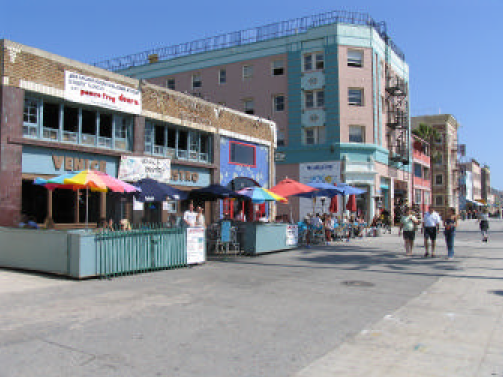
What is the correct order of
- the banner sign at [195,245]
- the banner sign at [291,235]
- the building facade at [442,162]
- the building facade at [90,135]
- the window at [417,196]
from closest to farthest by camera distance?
1. the banner sign at [195,245]
2. the building facade at [90,135]
3. the banner sign at [291,235]
4. the window at [417,196]
5. the building facade at [442,162]

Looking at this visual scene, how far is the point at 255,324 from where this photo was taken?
6.26 m

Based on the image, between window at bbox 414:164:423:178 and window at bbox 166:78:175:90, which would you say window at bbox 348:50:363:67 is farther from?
window at bbox 414:164:423:178

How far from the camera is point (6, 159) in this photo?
13070 mm

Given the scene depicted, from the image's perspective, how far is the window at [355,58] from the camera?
1273 inches

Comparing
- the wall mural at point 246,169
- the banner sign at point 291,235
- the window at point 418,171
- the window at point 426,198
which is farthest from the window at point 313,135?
the window at point 426,198

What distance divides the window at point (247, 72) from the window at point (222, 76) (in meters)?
1.66

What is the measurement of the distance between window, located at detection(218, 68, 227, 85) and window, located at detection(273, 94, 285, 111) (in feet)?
15.0

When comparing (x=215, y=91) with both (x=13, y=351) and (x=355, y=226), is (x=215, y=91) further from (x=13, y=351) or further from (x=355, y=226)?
(x=13, y=351)

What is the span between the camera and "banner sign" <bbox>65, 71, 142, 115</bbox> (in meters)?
15.2

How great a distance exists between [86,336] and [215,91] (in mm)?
31612

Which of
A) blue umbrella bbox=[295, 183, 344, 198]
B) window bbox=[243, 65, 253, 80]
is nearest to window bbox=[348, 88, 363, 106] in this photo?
window bbox=[243, 65, 253, 80]

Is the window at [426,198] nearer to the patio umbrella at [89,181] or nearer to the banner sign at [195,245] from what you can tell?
the banner sign at [195,245]

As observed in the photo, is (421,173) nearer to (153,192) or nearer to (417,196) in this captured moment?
(417,196)

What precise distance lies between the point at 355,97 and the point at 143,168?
20.2 m
